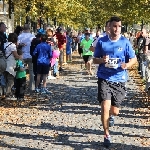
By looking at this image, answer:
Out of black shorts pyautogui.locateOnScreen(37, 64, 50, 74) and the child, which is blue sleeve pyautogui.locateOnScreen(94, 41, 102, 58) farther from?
black shorts pyautogui.locateOnScreen(37, 64, 50, 74)

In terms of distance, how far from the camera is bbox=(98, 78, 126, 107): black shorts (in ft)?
23.4

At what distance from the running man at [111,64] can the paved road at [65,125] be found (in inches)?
24.4

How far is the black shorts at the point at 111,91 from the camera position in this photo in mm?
7137

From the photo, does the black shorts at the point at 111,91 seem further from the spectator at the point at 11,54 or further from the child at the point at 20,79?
the child at the point at 20,79

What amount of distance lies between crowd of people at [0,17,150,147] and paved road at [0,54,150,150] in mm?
404

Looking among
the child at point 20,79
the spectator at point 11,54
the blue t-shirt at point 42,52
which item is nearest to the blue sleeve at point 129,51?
the spectator at point 11,54

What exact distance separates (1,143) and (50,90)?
6546 mm

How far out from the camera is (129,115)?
9.79m

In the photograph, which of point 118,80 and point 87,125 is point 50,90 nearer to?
point 87,125

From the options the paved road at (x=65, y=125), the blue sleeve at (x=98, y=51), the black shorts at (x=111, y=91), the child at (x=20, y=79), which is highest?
the blue sleeve at (x=98, y=51)

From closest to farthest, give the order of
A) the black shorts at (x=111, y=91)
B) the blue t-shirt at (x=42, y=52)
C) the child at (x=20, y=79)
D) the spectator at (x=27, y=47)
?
the black shorts at (x=111, y=91) → the child at (x=20, y=79) → the blue t-shirt at (x=42, y=52) → the spectator at (x=27, y=47)

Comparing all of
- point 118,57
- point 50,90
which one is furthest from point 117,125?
point 50,90

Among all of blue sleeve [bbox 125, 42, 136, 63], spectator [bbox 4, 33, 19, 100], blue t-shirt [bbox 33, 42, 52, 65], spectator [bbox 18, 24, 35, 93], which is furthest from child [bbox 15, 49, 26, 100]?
blue sleeve [bbox 125, 42, 136, 63]

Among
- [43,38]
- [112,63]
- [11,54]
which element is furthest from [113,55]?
[43,38]
